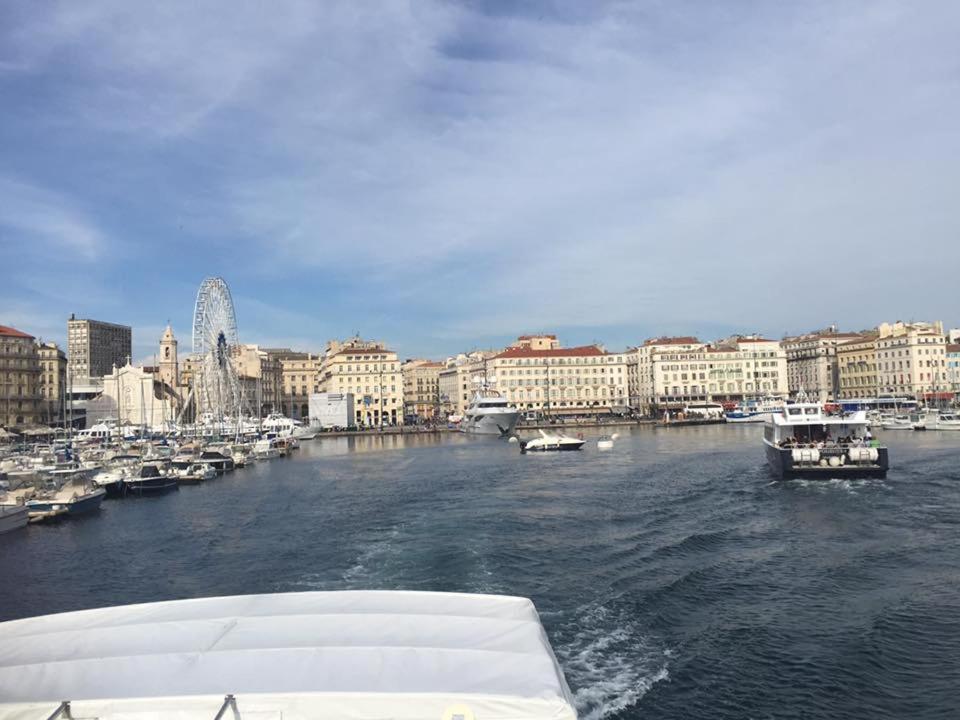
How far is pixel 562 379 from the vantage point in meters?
129

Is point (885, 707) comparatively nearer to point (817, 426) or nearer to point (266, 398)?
point (817, 426)

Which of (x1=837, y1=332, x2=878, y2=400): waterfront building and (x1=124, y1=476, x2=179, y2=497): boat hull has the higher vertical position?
(x1=837, y1=332, x2=878, y2=400): waterfront building

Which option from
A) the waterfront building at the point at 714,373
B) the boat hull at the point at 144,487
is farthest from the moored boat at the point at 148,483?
the waterfront building at the point at 714,373

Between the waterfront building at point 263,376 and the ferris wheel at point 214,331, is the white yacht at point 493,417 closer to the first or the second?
the ferris wheel at point 214,331

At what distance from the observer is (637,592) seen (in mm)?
17469

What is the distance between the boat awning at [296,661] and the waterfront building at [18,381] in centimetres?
9685

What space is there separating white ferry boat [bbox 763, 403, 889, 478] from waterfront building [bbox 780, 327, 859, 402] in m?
91.1

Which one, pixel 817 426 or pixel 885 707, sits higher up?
pixel 817 426

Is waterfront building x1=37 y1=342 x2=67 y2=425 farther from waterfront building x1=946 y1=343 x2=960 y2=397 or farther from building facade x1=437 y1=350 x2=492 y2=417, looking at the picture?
waterfront building x1=946 y1=343 x2=960 y2=397

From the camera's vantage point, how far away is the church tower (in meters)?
116

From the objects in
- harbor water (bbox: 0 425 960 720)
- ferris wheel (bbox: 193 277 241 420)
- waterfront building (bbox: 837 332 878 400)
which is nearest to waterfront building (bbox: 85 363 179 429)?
ferris wheel (bbox: 193 277 241 420)

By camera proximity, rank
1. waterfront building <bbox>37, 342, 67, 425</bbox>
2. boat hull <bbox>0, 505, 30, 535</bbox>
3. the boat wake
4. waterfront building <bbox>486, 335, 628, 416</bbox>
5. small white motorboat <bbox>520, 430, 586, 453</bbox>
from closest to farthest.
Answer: boat hull <bbox>0, 505, 30, 535</bbox> → the boat wake → small white motorboat <bbox>520, 430, 586, 453</bbox> → waterfront building <bbox>37, 342, 67, 425</bbox> → waterfront building <bbox>486, 335, 628, 416</bbox>

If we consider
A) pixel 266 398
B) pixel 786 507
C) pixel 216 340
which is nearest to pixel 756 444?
pixel 786 507

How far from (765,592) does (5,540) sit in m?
25.4
